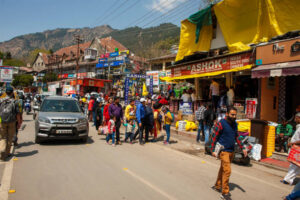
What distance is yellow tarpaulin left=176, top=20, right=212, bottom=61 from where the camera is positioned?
49.2 ft

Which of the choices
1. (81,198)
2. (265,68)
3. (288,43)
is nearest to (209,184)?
(81,198)

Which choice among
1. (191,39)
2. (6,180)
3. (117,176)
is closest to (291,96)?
(191,39)

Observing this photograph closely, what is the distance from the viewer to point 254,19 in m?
11.3

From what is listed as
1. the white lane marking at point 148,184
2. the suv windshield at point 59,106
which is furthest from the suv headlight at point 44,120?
the white lane marking at point 148,184

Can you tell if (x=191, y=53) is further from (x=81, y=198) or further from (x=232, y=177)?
(x=81, y=198)

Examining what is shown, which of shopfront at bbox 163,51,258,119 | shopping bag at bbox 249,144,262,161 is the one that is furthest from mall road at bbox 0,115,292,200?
shopfront at bbox 163,51,258,119

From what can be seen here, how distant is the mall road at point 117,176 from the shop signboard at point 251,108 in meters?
4.49

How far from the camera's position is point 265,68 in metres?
9.31

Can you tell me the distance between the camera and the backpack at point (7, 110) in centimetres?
597

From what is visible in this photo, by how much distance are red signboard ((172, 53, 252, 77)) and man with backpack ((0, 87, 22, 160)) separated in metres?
9.71

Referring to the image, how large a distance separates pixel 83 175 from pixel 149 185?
1.56m

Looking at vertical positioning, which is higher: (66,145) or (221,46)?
(221,46)

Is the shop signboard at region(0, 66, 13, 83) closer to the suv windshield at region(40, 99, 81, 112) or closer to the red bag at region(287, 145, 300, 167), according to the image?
the suv windshield at region(40, 99, 81, 112)

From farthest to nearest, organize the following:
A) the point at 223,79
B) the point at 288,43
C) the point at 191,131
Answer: the point at 223,79
the point at 191,131
the point at 288,43
